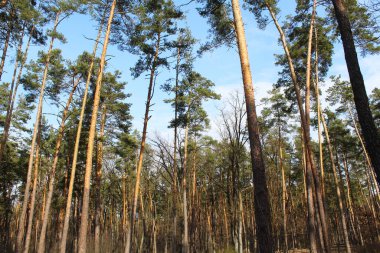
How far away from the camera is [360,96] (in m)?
5.39

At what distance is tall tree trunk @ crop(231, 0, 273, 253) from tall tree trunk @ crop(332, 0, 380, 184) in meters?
2.05

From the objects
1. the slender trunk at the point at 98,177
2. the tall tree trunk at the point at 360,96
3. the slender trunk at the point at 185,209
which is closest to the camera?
the tall tree trunk at the point at 360,96

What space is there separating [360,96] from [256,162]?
2428 mm

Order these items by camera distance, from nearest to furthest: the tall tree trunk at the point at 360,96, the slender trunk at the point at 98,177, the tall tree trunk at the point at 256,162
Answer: the tall tree trunk at the point at 360,96
the tall tree trunk at the point at 256,162
the slender trunk at the point at 98,177

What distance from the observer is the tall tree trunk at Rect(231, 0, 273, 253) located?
561 centimetres

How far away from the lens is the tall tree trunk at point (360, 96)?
501 centimetres

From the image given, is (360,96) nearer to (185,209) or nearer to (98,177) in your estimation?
(185,209)

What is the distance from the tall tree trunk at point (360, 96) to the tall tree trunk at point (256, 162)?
205cm

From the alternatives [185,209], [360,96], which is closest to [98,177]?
[185,209]

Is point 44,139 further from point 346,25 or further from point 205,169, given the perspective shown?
point 346,25

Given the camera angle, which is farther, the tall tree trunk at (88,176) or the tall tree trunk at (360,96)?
the tall tree trunk at (88,176)

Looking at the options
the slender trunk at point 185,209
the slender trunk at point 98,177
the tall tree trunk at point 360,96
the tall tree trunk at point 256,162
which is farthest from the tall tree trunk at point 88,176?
the tall tree trunk at point 360,96

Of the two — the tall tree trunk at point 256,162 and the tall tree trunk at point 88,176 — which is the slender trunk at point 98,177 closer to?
the tall tree trunk at point 88,176

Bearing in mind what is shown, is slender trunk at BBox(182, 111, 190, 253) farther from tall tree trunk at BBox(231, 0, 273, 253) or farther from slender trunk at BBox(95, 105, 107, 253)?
tall tree trunk at BBox(231, 0, 273, 253)
